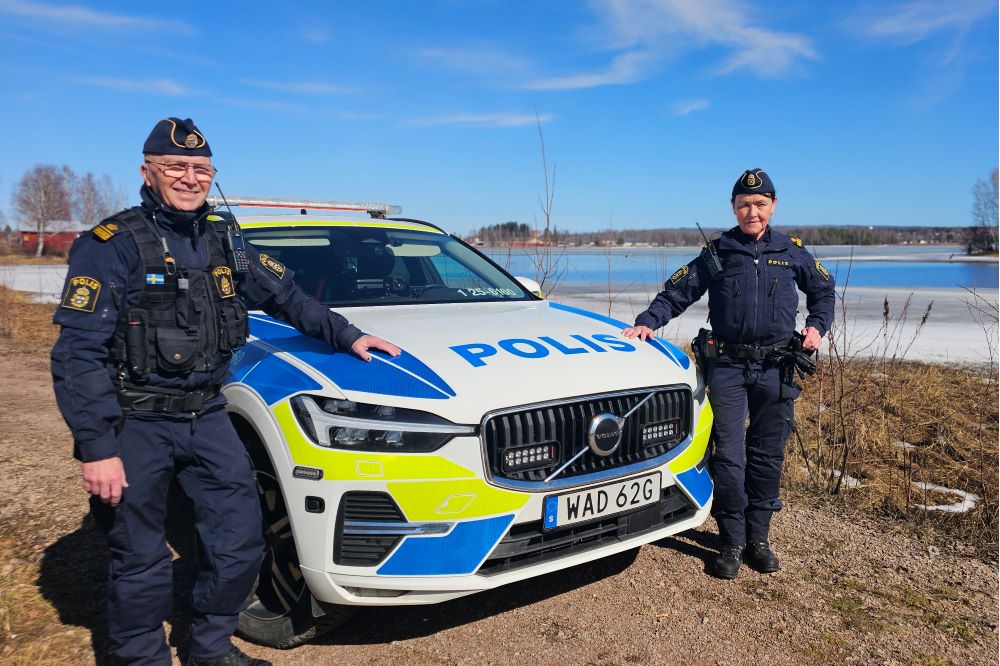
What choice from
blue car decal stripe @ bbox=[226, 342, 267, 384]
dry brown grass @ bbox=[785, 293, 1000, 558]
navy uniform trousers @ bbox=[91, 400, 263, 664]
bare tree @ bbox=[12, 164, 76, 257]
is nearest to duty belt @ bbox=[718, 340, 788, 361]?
dry brown grass @ bbox=[785, 293, 1000, 558]

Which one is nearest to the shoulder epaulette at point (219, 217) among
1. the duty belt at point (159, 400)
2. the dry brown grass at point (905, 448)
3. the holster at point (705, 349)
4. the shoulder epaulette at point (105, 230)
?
the shoulder epaulette at point (105, 230)

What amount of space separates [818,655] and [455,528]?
4.98 ft

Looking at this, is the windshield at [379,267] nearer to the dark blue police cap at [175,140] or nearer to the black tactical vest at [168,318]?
the black tactical vest at [168,318]

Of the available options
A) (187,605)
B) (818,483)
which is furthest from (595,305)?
(187,605)

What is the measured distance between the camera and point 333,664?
8.79 ft

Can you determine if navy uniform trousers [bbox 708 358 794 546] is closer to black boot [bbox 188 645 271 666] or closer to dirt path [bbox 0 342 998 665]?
dirt path [bbox 0 342 998 665]

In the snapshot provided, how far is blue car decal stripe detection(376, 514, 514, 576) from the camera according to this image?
2.39 m

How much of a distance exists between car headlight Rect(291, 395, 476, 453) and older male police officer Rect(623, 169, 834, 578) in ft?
4.24

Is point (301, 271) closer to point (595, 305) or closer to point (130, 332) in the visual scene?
point (130, 332)

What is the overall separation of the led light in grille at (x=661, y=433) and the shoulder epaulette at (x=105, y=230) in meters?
1.99

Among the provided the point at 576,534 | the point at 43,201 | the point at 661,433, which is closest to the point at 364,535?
the point at 576,534

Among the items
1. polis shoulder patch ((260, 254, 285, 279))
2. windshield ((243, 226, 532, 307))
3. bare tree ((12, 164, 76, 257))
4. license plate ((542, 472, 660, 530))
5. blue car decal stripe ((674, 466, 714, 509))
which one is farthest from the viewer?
bare tree ((12, 164, 76, 257))

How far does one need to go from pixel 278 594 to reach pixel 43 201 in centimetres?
9016

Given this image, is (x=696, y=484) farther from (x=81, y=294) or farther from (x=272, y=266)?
(x=81, y=294)
